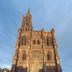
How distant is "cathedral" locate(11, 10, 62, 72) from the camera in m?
47.3

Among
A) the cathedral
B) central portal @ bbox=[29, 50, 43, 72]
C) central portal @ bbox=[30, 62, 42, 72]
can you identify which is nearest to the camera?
central portal @ bbox=[30, 62, 42, 72]

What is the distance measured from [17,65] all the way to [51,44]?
39.1ft

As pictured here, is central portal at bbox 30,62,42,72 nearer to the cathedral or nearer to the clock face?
the cathedral

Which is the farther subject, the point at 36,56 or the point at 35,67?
the point at 36,56

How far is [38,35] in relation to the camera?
2197 inches

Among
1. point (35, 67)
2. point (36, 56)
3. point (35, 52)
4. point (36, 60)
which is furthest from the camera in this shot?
point (35, 52)

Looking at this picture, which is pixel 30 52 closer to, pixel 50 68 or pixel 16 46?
pixel 16 46

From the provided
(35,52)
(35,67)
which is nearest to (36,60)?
(35,67)

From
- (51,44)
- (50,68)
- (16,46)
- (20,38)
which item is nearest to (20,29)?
(20,38)

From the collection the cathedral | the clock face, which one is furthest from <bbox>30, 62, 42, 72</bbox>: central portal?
the clock face

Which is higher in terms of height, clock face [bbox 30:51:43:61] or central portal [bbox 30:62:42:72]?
clock face [bbox 30:51:43:61]

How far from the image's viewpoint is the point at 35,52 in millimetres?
50969

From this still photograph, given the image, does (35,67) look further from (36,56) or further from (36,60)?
(36,56)

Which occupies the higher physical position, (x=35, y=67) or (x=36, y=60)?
(x=36, y=60)
